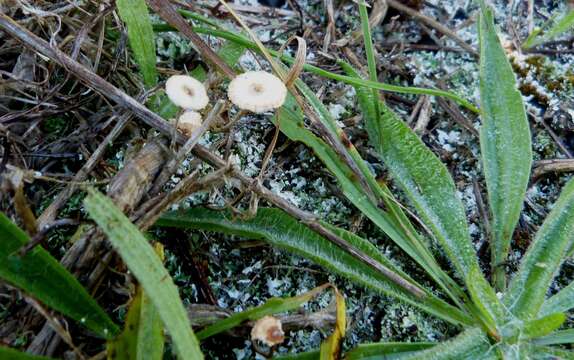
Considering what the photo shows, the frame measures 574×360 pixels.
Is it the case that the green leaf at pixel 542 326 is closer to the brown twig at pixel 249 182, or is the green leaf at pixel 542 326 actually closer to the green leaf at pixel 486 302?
the green leaf at pixel 486 302

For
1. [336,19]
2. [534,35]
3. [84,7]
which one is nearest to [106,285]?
[84,7]

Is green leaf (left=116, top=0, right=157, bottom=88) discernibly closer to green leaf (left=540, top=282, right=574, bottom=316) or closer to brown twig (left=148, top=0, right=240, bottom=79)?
brown twig (left=148, top=0, right=240, bottom=79)

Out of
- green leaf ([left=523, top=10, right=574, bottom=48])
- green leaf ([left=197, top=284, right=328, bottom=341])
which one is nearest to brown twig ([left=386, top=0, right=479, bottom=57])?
green leaf ([left=523, top=10, right=574, bottom=48])

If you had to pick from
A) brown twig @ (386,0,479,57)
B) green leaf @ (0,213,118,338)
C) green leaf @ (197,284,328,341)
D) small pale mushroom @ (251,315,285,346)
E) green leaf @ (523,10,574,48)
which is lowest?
small pale mushroom @ (251,315,285,346)

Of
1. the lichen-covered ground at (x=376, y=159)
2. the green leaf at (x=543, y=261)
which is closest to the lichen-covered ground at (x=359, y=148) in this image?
the lichen-covered ground at (x=376, y=159)

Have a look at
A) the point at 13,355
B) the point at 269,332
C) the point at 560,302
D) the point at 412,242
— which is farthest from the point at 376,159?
the point at 13,355

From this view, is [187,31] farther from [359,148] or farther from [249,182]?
[359,148]
